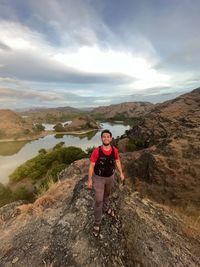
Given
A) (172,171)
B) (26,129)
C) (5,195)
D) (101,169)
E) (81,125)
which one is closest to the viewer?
(101,169)

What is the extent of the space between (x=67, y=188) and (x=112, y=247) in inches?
178

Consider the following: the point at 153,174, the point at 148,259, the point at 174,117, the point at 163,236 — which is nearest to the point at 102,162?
the point at 148,259

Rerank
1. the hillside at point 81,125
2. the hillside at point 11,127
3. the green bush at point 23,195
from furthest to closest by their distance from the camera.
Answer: the hillside at point 81,125 < the hillside at point 11,127 < the green bush at point 23,195

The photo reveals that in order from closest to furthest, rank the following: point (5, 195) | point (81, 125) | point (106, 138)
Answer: point (106, 138)
point (5, 195)
point (81, 125)

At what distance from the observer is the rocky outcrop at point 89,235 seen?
704 cm

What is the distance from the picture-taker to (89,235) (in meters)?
7.54

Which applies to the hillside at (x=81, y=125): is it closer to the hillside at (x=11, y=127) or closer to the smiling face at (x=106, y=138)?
the hillside at (x=11, y=127)

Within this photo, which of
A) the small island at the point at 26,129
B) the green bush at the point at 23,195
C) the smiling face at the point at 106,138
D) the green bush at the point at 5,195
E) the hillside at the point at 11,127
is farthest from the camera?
the hillside at the point at 11,127

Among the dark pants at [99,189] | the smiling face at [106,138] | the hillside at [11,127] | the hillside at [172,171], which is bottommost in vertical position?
the hillside at [11,127]

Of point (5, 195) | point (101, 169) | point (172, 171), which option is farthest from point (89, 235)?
point (5, 195)

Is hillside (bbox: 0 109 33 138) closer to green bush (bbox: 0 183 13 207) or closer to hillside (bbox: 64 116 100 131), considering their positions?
hillside (bbox: 64 116 100 131)

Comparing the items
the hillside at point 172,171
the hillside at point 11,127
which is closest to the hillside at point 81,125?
the hillside at point 11,127

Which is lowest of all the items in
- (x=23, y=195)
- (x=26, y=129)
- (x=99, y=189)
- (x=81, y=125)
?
(x=81, y=125)

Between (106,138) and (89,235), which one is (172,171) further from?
(106,138)
